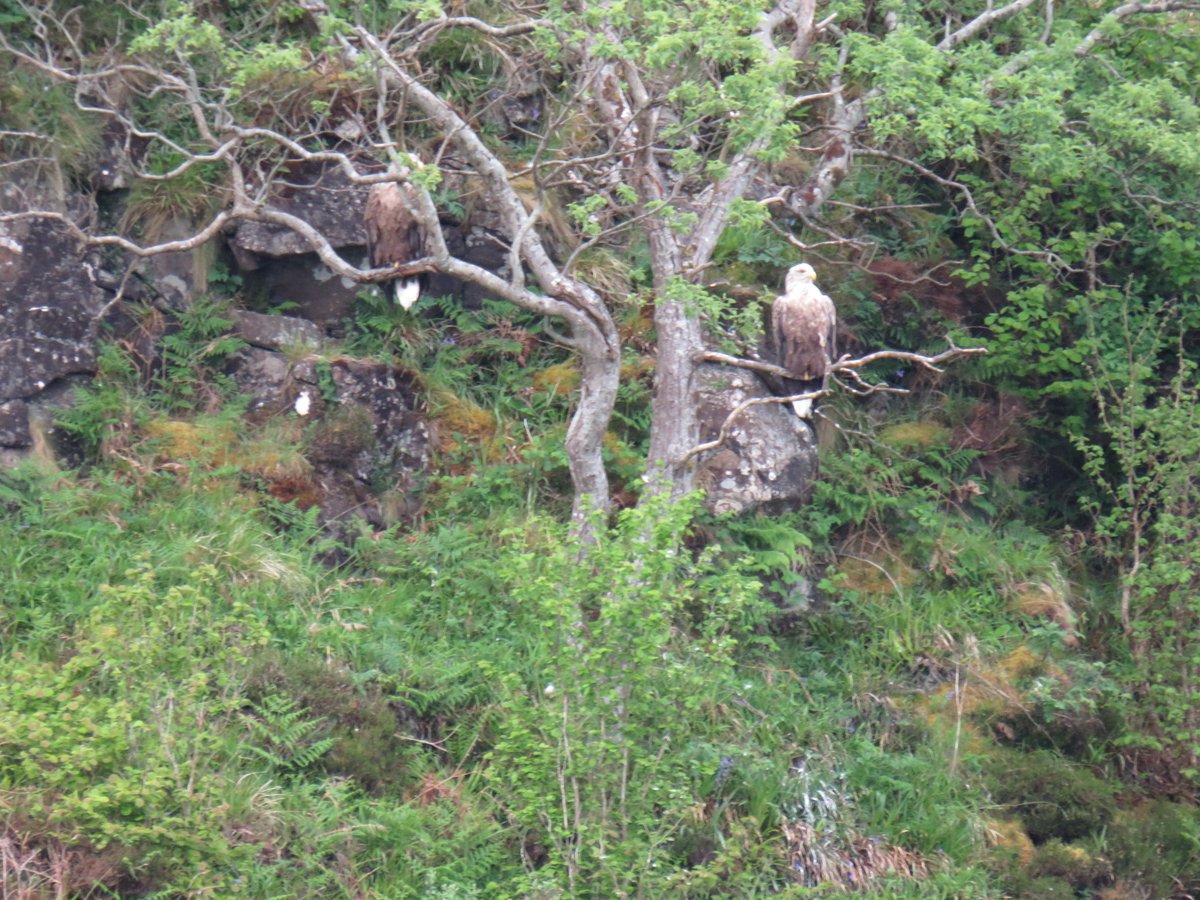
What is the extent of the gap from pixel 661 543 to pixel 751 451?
3.00 meters

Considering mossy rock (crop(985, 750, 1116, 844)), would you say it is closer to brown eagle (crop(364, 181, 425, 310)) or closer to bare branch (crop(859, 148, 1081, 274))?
bare branch (crop(859, 148, 1081, 274))

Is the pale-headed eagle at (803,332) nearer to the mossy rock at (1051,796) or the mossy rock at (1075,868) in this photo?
the mossy rock at (1051,796)

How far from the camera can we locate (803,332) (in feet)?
26.3

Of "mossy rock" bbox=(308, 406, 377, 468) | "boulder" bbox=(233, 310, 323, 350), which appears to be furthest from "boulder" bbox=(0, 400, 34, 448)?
"mossy rock" bbox=(308, 406, 377, 468)

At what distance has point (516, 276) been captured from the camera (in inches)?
264

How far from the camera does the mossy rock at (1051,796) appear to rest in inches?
264

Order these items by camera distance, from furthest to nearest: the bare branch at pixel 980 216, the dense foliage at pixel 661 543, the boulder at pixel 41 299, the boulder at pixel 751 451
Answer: the boulder at pixel 751 451 → the boulder at pixel 41 299 → the bare branch at pixel 980 216 → the dense foliage at pixel 661 543

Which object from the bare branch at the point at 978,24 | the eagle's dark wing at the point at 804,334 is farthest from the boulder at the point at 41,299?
the bare branch at the point at 978,24

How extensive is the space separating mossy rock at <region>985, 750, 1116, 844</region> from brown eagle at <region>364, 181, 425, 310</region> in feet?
14.9

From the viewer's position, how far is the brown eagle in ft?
27.4

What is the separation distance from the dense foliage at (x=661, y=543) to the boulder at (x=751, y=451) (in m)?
0.24

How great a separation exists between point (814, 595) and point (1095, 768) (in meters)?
1.90

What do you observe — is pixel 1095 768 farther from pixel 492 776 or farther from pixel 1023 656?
pixel 492 776

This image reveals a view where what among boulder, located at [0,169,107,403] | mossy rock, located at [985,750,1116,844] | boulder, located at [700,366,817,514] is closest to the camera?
mossy rock, located at [985,750,1116,844]
